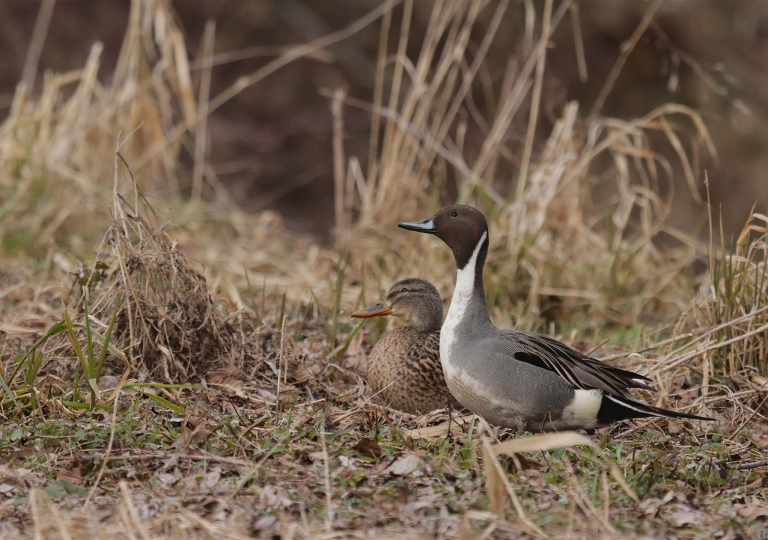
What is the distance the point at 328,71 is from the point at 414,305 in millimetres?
10138

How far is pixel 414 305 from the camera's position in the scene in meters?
4.35

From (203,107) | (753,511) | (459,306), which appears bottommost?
(753,511)

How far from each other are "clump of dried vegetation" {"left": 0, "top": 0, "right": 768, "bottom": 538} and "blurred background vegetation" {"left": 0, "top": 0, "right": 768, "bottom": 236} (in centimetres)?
495

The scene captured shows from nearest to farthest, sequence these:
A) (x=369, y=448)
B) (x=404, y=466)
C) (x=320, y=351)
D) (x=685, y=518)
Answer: (x=685, y=518)
(x=404, y=466)
(x=369, y=448)
(x=320, y=351)

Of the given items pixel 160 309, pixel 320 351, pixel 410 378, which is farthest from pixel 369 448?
pixel 320 351

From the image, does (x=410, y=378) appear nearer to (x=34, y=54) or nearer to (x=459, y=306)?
(x=459, y=306)

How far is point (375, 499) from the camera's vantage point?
292 cm

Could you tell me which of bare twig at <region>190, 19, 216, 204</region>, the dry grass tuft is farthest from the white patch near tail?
bare twig at <region>190, 19, 216, 204</region>

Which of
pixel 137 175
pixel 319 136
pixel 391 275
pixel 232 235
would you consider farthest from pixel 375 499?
pixel 319 136

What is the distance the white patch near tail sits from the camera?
3434mm

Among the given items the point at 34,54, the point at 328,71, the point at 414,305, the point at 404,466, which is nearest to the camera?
the point at 404,466

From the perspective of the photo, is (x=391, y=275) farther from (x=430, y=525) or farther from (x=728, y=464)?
(x=430, y=525)

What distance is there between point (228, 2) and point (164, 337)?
10740 mm

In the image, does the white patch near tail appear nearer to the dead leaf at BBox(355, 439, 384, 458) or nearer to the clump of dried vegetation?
the clump of dried vegetation
